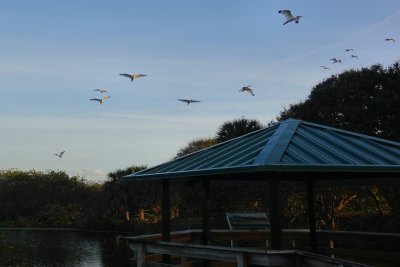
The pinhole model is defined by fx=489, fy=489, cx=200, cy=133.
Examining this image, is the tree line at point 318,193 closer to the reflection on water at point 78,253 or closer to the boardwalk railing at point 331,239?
the boardwalk railing at point 331,239

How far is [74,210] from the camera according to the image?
170 ft

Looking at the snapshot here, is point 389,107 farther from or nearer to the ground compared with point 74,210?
farther from the ground

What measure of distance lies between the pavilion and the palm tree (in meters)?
18.3

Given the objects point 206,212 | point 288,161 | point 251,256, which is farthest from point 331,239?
point 251,256

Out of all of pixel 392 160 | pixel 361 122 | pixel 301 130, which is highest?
pixel 361 122

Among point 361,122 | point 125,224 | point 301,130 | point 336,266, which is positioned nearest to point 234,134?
point 361,122

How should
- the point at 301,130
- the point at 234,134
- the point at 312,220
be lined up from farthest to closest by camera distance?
the point at 234,134, the point at 312,220, the point at 301,130

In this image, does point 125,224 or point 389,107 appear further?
point 125,224

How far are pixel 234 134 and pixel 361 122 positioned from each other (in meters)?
8.00

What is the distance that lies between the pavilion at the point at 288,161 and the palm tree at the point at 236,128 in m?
18.3

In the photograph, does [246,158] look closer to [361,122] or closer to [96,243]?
[361,122]

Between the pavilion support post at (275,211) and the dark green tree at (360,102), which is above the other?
the dark green tree at (360,102)

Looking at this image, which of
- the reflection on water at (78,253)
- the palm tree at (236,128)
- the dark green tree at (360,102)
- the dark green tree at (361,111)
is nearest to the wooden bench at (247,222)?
the reflection on water at (78,253)

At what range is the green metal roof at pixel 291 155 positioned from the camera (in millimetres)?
6578
